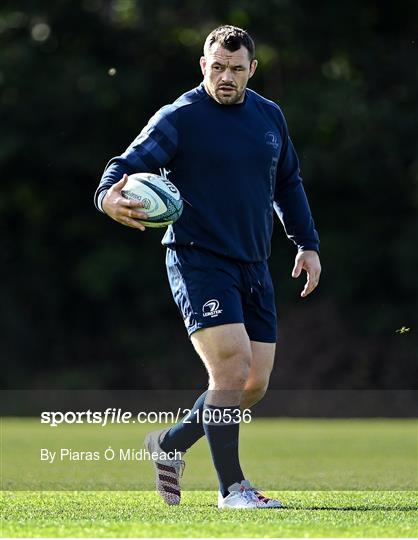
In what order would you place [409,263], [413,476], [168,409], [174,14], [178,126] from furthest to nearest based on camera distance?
[174,14] < [409,263] < [168,409] < [413,476] < [178,126]

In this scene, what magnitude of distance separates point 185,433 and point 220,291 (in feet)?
2.44

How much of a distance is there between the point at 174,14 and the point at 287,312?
182 inches

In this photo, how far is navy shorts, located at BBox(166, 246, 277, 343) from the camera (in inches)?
200

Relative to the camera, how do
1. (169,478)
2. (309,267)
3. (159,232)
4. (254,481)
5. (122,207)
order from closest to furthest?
1. (122,207)
2. (169,478)
3. (309,267)
4. (254,481)
5. (159,232)

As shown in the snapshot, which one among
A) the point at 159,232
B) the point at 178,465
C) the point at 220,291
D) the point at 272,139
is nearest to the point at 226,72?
the point at 272,139

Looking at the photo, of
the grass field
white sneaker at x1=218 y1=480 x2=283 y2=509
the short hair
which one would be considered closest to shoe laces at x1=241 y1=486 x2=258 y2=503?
white sneaker at x1=218 y1=480 x2=283 y2=509

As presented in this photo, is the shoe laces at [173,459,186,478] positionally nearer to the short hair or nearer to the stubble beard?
the stubble beard

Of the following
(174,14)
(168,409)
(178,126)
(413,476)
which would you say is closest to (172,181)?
(178,126)

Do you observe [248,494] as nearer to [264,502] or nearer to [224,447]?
[264,502]

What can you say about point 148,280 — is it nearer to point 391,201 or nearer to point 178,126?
point 391,201

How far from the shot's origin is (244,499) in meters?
5.00

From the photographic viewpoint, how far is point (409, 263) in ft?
53.7

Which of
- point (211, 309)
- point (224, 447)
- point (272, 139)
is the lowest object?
→ point (224, 447)

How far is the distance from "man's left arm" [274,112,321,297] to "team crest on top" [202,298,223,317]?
0.66m
